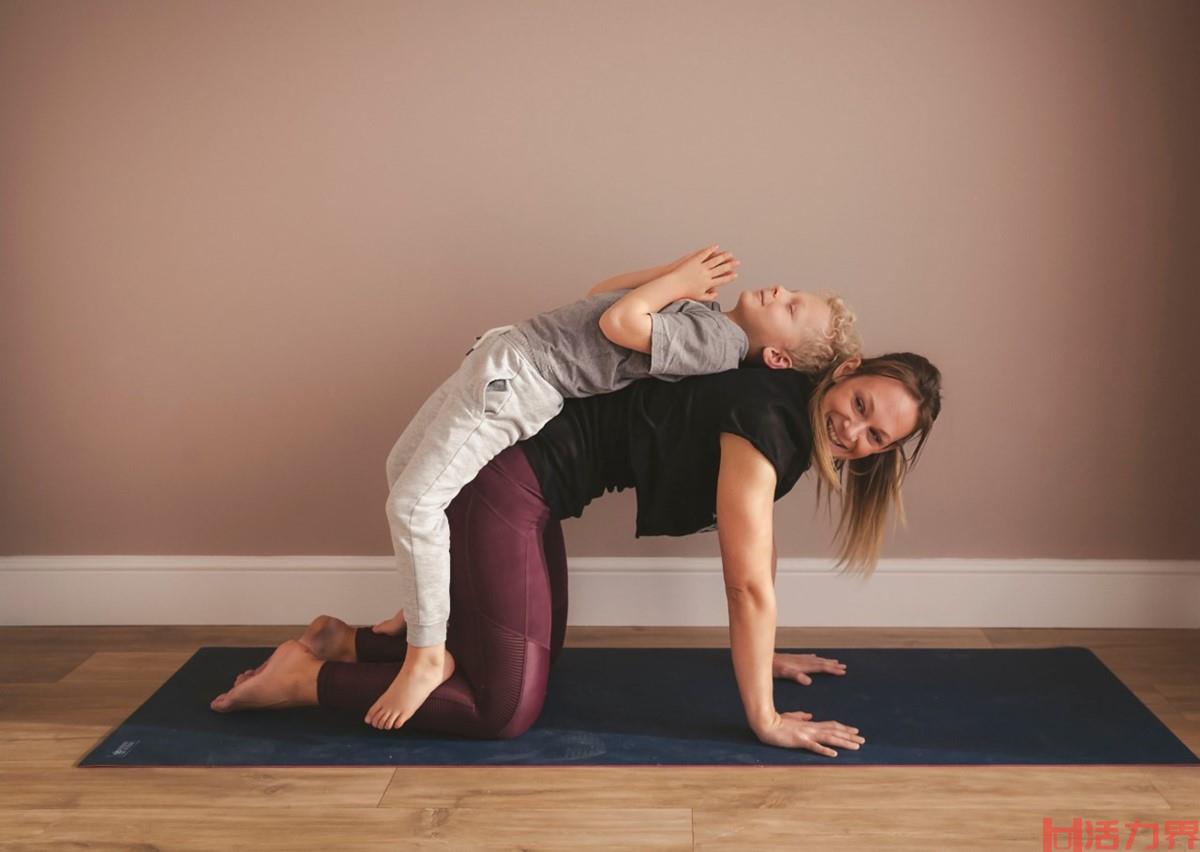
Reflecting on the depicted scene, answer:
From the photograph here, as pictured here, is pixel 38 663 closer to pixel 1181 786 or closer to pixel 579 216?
pixel 579 216

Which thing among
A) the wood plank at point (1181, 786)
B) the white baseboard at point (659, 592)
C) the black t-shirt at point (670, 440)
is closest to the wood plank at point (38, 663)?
the white baseboard at point (659, 592)

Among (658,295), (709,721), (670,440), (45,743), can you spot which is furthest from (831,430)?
(45,743)

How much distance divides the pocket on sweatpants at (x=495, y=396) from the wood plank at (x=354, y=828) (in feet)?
2.39

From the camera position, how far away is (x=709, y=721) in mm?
2227

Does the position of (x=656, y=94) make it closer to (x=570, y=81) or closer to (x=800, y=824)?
(x=570, y=81)

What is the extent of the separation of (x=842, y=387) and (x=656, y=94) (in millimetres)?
1002

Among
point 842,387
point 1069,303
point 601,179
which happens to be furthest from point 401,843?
point 1069,303

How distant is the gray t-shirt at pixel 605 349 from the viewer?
6.66ft

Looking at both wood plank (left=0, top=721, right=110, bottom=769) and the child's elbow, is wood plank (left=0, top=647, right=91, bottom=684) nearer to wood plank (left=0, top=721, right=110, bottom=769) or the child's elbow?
wood plank (left=0, top=721, right=110, bottom=769)

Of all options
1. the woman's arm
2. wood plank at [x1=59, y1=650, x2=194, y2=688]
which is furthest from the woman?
wood plank at [x1=59, y1=650, x2=194, y2=688]

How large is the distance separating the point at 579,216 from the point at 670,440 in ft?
2.65

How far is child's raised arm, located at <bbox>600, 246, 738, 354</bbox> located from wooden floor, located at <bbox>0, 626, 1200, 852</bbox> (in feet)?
2.68

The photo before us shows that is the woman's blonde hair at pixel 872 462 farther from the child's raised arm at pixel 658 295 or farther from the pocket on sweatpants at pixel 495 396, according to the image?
the pocket on sweatpants at pixel 495 396

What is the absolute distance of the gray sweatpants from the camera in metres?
2.05
